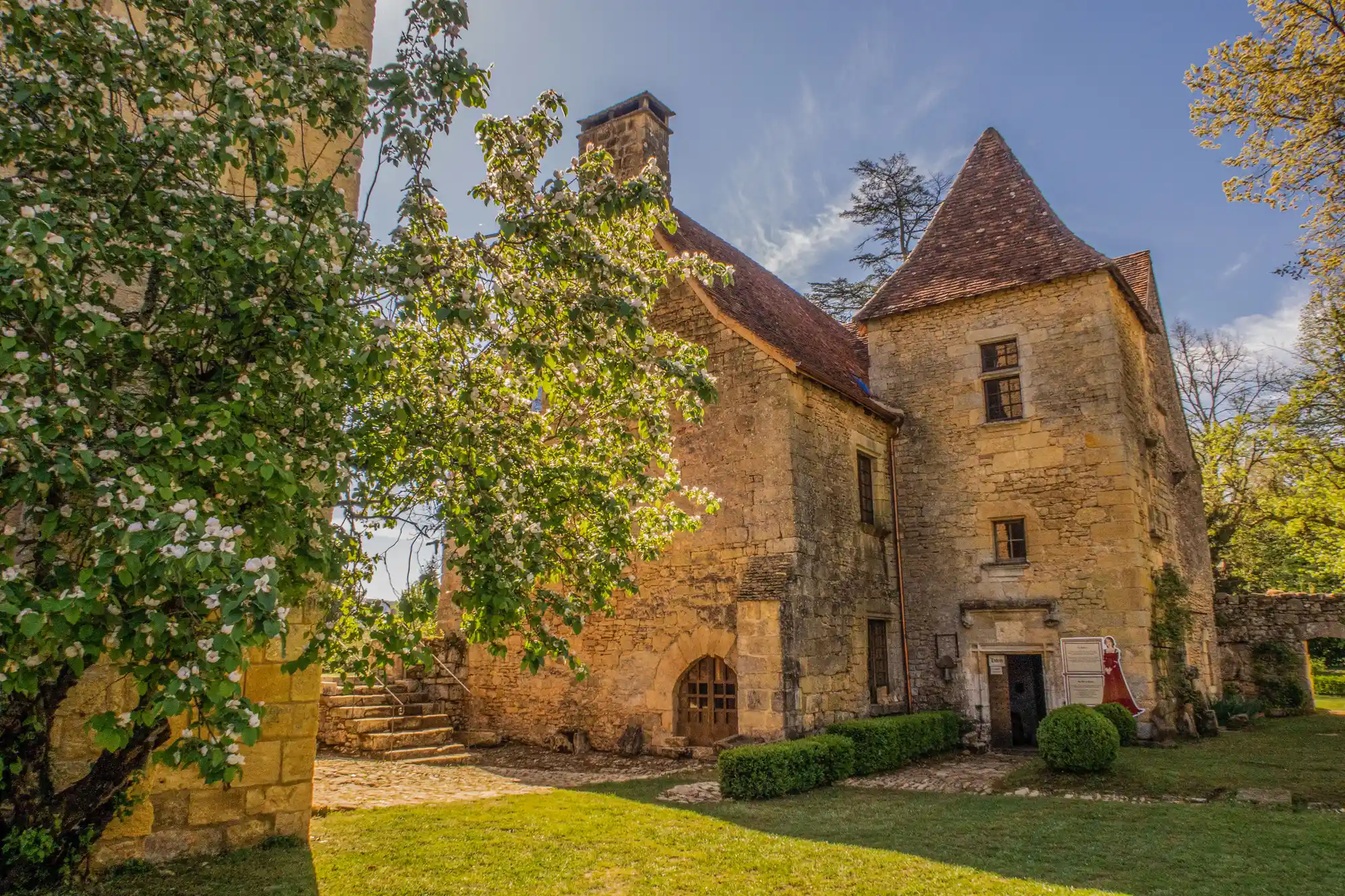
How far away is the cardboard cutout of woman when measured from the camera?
1217 cm

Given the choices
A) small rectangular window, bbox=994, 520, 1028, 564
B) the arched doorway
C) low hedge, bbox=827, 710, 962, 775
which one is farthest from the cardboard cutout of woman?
the arched doorway

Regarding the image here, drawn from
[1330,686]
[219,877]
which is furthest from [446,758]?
[1330,686]

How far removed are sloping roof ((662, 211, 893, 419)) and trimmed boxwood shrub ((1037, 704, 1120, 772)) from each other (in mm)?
5693

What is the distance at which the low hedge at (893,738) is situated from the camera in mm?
10938

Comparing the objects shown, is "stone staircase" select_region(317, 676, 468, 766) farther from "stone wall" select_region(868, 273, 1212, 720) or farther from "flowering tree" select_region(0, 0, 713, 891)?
"stone wall" select_region(868, 273, 1212, 720)

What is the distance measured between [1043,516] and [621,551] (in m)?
9.45

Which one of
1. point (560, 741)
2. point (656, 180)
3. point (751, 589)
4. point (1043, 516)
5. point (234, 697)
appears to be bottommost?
point (560, 741)

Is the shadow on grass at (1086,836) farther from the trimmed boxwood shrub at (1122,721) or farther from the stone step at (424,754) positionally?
the stone step at (424,754)

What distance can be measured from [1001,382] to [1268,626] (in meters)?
10.6

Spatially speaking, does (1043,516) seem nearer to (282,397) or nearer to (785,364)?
(785,364)

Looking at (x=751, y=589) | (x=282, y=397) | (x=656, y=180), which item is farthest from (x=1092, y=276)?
(x=282, y=397)

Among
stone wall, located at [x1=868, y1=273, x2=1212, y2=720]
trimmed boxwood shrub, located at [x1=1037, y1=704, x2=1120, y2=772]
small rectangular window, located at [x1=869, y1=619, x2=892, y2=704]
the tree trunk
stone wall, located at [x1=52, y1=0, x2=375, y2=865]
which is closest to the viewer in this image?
the tree trunk

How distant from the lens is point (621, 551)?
6477mm

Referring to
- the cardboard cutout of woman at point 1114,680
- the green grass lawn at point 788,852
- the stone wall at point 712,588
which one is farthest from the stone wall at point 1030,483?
the green grass lawn at point 788,852
